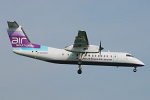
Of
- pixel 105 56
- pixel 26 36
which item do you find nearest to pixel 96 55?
pixel 105 56

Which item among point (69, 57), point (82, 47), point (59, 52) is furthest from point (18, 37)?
point (82, 47)

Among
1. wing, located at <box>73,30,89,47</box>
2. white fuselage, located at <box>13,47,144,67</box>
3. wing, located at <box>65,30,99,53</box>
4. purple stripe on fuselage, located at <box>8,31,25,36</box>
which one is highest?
purple stripe on fuselage, located at <box>8,31,25,36</box>

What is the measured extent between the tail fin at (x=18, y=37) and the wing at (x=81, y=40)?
5.02m

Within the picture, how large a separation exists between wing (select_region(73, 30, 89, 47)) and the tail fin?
16.5 ft

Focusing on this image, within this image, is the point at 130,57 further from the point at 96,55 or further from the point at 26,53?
Answer: the point at 26,53

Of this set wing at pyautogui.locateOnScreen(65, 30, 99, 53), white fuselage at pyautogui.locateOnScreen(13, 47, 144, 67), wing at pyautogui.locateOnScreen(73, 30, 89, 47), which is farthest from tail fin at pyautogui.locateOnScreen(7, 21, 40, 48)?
wing at pyautogui.locateOnScreen(73, 30, 89, 47)

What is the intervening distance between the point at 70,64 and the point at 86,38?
15.2ft

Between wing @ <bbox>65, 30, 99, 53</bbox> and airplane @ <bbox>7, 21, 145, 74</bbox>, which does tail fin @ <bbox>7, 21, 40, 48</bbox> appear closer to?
airplane @ <bbox>7, 21, 145, 74</bbox>

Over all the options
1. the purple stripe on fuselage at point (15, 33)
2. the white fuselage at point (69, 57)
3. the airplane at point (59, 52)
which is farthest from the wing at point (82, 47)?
the purple stripe on fuselage at point (15, 33)

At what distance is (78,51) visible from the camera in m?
57.4

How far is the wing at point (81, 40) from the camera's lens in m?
54.5

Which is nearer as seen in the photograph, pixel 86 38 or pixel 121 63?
pixel 86 38

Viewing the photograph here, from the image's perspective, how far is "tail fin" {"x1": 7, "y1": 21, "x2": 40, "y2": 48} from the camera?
58.0 meters

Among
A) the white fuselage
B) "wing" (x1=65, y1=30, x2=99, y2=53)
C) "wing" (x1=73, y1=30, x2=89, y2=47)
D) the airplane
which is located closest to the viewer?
"wing" (x1=73, y1=30, x2=89, y2=47)
